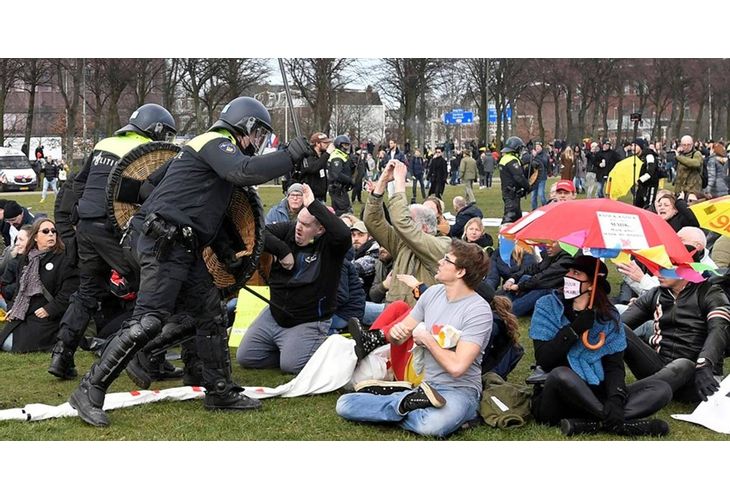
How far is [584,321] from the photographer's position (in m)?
5.34

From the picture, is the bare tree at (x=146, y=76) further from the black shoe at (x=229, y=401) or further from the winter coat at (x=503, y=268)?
the black shoe at (x=229, y=401)

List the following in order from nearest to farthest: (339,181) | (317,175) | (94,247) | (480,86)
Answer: (94,247) < (317,175) < (339,181) < (480,86)

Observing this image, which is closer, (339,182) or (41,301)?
(41,301)

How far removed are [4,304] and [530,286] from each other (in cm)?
542

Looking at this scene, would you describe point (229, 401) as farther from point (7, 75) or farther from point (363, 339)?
point (7, 75)

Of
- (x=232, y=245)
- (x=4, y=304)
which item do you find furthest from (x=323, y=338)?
(x=4, y=304)

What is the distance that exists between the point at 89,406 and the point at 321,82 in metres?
32.1

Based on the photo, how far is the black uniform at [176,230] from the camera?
551 cm

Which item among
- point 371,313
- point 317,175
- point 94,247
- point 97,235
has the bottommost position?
point 371,313

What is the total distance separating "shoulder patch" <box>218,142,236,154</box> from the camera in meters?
5.53

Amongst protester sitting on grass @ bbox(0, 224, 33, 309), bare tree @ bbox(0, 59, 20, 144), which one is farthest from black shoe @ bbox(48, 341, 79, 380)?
bare tree @ bbox(0, 59, 20, 144)

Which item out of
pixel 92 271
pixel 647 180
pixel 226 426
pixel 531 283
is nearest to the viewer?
pixel 226 426

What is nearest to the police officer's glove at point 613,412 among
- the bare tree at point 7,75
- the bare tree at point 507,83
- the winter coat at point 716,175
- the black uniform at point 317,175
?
the black uniform at point 317,175

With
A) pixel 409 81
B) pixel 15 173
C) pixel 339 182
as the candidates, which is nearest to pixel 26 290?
pixel 339 182
